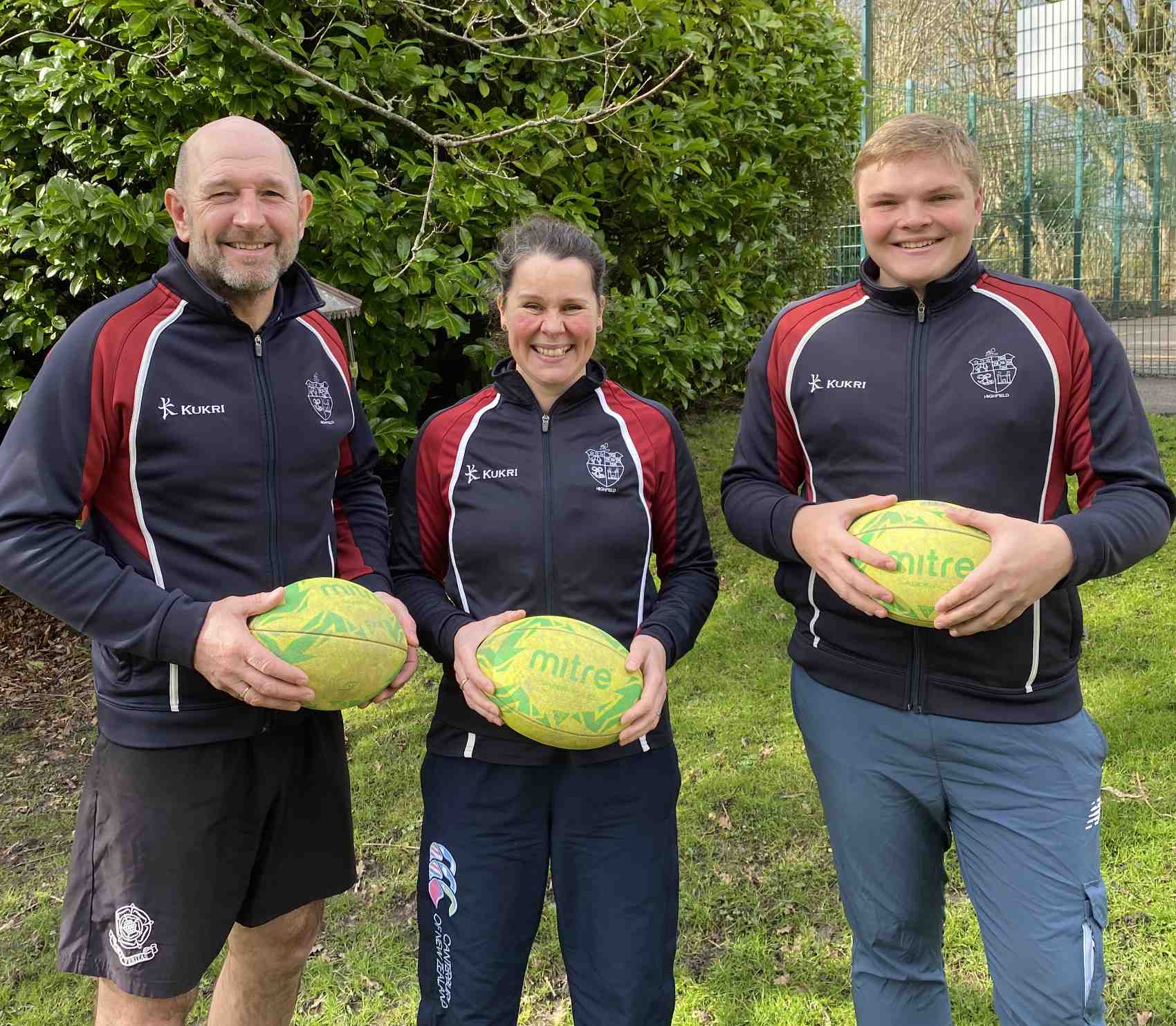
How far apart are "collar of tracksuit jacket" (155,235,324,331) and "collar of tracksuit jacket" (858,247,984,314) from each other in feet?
4.74

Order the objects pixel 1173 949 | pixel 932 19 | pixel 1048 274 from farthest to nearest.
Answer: pixel 932 19 → pixel 1048 274 → pixel 1173 949

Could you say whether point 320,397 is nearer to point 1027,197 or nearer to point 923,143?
point 923,143

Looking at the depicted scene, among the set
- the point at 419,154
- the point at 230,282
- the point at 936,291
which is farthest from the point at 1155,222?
the point at 230,282

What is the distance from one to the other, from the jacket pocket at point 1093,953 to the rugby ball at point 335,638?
1713mm

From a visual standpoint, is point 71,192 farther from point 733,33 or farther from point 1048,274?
point 1048,274

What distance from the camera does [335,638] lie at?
7.88 feet

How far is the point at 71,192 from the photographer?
522cm

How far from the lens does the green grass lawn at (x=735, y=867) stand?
3607 mm

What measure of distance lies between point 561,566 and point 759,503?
1.78 ft

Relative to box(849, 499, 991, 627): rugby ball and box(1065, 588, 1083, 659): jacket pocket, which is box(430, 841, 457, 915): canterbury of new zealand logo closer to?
box(849, 499, 991, 627): rugby ball

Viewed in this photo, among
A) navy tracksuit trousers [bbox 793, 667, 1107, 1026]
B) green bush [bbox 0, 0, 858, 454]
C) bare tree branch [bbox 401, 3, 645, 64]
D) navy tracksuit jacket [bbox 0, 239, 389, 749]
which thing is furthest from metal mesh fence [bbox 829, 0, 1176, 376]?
navy tracksuit jacket [bbox 0, 239, 389, 749]

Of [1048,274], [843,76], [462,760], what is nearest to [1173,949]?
[462,760]

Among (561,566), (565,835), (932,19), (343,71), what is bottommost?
(565,835)

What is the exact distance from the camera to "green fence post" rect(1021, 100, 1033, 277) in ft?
37.8
